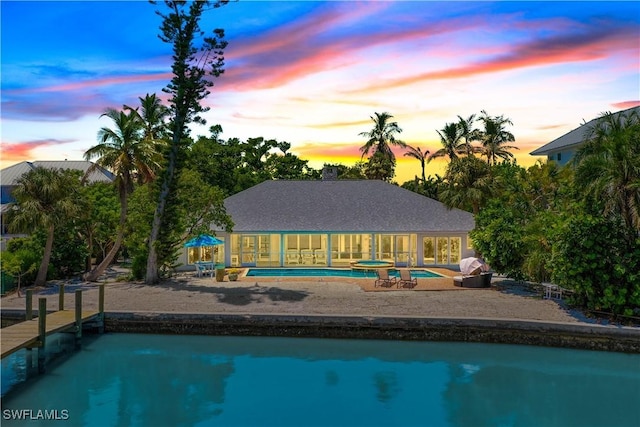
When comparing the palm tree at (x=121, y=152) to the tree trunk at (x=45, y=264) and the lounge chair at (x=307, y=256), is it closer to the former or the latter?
the tree trunk at (x=45, y=264)

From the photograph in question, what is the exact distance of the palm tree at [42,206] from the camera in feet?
76.8

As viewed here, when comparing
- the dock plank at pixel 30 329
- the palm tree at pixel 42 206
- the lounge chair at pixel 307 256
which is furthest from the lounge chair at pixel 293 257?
the dock plank at pixel 30 329

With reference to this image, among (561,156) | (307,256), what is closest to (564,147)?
(561,156)

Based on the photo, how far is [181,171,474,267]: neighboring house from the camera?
104 ft

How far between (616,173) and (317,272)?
16408 mm

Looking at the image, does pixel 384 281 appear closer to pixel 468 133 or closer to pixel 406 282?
pixel 406 282

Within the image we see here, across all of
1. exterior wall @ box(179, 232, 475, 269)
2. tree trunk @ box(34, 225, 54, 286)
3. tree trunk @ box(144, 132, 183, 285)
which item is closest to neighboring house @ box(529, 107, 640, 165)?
exterior wall @ box(179, 232, 475, 269)

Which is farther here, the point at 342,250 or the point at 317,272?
the point at 342,250

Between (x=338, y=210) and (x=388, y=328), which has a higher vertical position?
(x=338, y=210)

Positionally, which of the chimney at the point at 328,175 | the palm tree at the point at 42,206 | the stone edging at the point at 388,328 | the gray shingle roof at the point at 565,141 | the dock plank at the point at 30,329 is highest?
the gray shingle roof at the point at 565,141

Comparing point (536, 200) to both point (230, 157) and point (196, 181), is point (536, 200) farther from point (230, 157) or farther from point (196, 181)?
point (230, 157)

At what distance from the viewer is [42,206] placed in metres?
24.1

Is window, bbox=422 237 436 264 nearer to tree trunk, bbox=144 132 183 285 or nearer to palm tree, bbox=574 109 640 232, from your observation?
palm tree, bbox=574 109 640 232

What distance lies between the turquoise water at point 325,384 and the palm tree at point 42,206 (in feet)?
28.5
